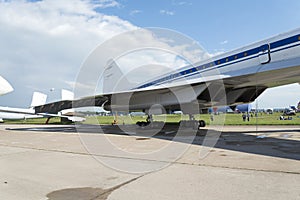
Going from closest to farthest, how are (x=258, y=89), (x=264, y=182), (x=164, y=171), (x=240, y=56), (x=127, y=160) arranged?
(x=264, y=182)
(x=164, y=171)
(x=127, y=160)
(x=240, y=56)
(x=258, y=89)

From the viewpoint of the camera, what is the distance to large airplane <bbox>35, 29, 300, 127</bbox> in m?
8.63

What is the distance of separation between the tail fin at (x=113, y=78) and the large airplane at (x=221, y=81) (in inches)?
84.5

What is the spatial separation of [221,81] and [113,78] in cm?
1073

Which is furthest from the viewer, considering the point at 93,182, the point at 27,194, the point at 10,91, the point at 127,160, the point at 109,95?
the point at 109,95

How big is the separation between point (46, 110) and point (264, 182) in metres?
16.4

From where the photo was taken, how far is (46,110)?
1753 cm

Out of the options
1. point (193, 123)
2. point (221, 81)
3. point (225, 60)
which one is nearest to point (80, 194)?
point (221, 81)

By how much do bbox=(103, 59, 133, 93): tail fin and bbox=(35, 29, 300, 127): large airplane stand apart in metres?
2.15

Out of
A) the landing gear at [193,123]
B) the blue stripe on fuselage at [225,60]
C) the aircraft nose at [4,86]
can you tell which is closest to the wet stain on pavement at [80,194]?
the aircraft nose at [4,86]

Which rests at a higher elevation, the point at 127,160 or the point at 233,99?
the point at 233,99

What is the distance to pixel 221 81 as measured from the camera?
36.3 feet

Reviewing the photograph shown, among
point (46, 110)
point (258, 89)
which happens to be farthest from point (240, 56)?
point (46, 110)

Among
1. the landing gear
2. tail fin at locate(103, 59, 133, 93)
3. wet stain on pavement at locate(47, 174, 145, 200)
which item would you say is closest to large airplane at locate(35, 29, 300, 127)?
the landing gear

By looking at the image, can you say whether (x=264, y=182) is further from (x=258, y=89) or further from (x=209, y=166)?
(x=258, y=89)
